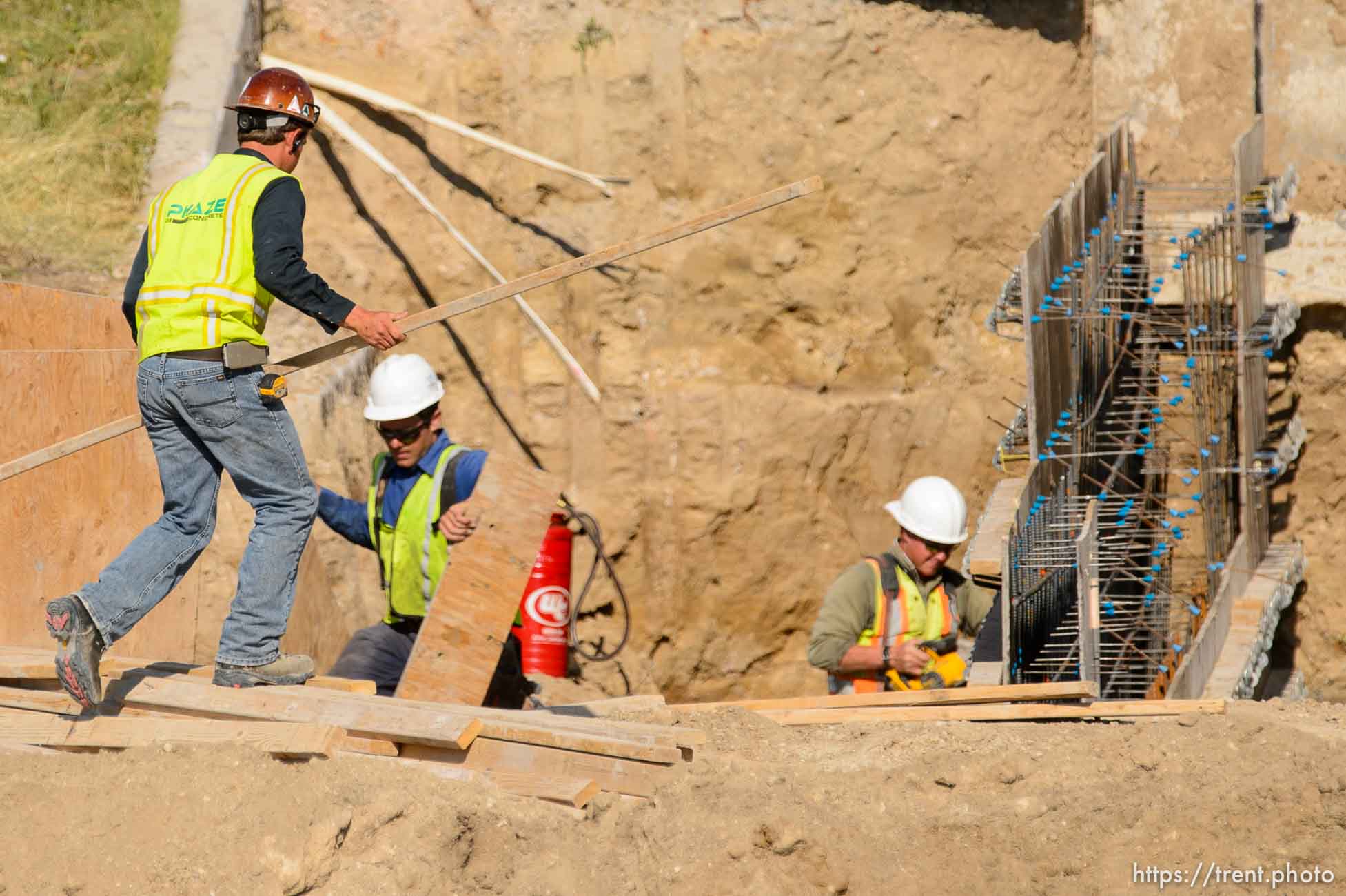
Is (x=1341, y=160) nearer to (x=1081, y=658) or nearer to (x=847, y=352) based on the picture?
(x=847, y=352)

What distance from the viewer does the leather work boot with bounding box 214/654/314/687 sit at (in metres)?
4.66

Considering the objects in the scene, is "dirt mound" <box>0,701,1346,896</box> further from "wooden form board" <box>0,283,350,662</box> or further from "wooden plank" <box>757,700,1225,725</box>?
"wooden form board" <box>0,283,350,662</box>

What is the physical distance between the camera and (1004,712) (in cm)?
517

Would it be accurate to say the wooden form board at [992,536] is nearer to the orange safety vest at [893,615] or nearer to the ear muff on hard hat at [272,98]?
the orange safety vest at [893,615]

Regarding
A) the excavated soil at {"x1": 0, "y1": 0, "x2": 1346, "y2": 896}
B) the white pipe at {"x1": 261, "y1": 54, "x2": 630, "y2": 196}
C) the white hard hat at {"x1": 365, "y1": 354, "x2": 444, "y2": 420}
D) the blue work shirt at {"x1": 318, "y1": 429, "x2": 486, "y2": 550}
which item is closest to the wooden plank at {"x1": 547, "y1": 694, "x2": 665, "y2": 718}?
the blue work shirt at {"x1": 318, "y1": 429, "x2": 486, "y2": 550}

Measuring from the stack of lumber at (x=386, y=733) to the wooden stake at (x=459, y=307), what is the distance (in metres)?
0.82

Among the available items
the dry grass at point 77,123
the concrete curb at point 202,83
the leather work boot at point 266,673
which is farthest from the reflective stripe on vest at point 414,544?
the concrete curb at point 202,83

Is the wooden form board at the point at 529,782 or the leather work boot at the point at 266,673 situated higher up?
the leather work boot at the point at 266,673

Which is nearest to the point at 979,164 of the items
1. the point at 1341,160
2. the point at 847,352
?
the point at 847,352

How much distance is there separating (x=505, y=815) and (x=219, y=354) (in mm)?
1689

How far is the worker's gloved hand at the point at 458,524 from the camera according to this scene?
18.6 feet

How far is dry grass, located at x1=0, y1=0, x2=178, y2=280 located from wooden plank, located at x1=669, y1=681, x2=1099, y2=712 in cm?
472

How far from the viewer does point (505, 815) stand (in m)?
4.09

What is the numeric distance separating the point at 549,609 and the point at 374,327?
4168 millimetres
